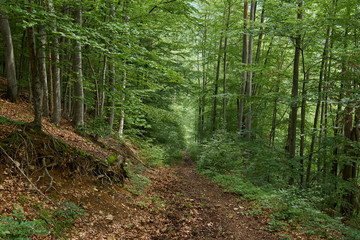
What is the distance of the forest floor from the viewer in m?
3.72

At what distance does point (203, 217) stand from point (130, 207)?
6.78 ft

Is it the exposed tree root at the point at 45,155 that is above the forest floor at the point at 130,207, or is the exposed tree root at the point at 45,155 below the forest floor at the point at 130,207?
above

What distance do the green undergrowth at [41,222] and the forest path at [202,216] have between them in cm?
173

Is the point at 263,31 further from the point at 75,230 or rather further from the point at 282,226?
the point at 75,230

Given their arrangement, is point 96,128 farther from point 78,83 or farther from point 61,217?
point 61,217

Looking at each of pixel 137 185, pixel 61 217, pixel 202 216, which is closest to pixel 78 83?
pixel 137 185

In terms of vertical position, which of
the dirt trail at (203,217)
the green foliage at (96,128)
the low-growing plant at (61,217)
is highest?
the green foliage at (96,128)

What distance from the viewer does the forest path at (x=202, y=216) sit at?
4770mm

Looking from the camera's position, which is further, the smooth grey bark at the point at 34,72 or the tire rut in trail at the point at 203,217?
the tire rut in trail at the point at 203,217

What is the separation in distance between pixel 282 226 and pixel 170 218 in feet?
9.48

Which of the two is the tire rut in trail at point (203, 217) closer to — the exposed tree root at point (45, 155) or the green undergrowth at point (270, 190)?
the green undergrowth at point (270, 190)

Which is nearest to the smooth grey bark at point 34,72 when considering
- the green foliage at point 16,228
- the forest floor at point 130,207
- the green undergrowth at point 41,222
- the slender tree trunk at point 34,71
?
the slender tree trunk at point 34,71

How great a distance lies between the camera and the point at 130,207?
543 centimetres

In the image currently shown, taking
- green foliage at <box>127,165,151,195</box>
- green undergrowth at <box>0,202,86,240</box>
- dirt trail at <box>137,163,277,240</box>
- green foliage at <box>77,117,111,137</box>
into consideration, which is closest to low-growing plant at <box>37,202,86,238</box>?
green undergrowth at <box>0,202,86,240</box>
